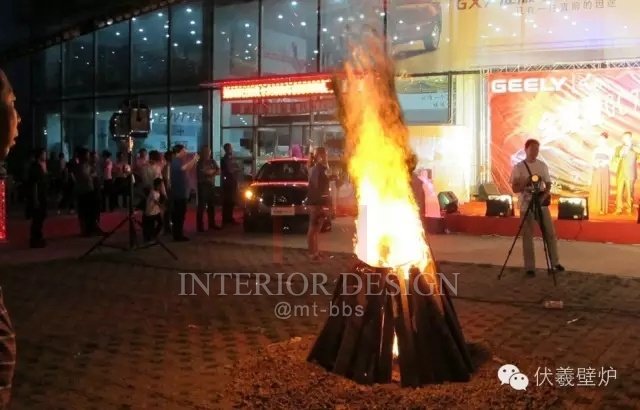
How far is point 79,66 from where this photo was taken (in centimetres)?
2866

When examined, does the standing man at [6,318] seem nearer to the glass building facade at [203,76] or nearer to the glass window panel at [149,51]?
the glass building facade at [203,76]

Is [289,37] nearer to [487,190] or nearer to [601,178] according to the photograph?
[487,190]

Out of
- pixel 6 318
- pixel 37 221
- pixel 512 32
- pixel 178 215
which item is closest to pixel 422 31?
pixel 512 32

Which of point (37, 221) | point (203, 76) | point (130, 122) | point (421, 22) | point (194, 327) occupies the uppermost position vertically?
point (421, 22)

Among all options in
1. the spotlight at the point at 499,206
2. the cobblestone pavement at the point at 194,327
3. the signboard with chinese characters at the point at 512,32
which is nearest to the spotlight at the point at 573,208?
the spotlight at the point at 499,206

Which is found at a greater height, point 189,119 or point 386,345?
point 189,119

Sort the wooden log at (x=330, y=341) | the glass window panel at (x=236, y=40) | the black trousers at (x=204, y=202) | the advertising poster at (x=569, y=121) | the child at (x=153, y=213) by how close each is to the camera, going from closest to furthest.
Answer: the wooden log at (x=330, y=341)
the child at (x=153, y=213)
the black trousers at (x=204, y=202)
the advertising poster at (x=569, y=121)
the glass window panel at (x=236, y=40)

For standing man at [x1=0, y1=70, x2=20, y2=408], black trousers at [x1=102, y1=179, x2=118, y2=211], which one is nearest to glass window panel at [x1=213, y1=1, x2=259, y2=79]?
black trousers at [x1=102, y1=179, x2=118, y2=211]

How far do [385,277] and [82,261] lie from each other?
8241 millimetres

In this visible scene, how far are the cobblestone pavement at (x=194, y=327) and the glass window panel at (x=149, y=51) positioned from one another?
15170 mm

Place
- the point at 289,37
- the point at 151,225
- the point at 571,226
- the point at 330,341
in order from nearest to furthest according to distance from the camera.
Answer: the point at 330,341 < the point at 151,225 < the point at 571,226 < the point at 289,37

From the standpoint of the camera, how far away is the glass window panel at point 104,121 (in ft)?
90.3

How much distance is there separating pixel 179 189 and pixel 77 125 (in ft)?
52.9

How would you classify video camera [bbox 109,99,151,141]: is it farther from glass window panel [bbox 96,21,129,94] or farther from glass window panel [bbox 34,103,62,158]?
glass window panel [bbox 34,103,62,158]
